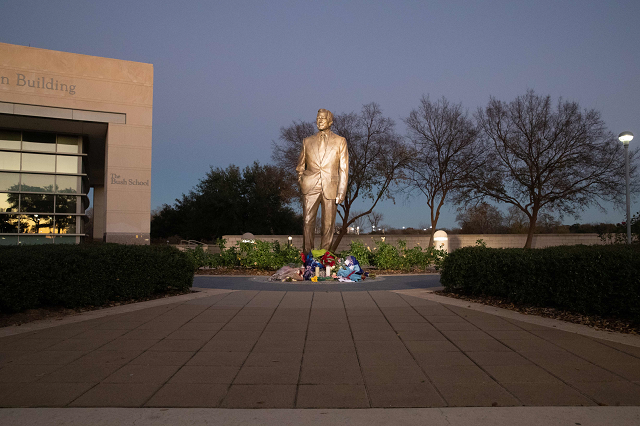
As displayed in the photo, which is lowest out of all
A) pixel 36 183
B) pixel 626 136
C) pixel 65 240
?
pixel 65 240

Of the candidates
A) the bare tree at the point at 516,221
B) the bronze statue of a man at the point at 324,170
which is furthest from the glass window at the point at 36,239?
the bare tree at the point at 516,221

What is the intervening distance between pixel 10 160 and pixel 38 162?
889mm

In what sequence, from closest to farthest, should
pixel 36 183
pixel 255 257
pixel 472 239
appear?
1. pixel 255 257
2. pixel 36 183
3. pixel 472 239

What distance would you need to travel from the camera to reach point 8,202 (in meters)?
16.1

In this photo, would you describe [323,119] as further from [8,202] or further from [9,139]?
[9,139]

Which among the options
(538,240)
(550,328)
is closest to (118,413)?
(550,328)

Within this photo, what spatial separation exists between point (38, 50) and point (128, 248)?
12398 millimetres

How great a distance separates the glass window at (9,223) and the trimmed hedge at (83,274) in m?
10.9

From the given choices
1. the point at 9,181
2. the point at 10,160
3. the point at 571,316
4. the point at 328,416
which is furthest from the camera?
the point at 10,160

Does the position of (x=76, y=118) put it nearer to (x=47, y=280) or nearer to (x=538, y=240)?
(x=47, y=280)

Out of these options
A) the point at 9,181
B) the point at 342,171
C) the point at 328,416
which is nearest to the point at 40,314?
the point at 328,416

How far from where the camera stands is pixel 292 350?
463cm

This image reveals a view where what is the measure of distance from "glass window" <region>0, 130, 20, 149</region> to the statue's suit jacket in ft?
40.1

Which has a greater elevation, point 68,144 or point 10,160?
point 68,144
